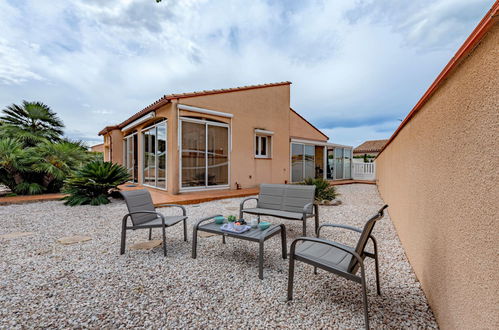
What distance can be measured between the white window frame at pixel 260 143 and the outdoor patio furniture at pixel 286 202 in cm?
612

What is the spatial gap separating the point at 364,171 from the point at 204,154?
13.8 meters

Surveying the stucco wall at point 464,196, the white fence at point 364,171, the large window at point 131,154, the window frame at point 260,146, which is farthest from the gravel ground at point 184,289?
the white fence at point 364,171

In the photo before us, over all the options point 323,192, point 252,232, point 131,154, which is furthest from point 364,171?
point 252,232

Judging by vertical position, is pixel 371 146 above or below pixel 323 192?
above

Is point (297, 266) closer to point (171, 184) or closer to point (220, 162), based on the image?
point (171, 184)

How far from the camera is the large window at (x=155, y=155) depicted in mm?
8945

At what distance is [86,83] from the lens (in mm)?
10805

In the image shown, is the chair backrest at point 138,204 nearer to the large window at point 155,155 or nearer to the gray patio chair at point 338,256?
the gray patio chair at point 338,256

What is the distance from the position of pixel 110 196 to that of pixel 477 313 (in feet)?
30.6

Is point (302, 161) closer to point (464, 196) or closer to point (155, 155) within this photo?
point (155, 155)

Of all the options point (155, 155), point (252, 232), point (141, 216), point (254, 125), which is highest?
point (254, 125)

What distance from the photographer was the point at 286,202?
4637 mm

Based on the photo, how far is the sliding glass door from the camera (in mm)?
8578

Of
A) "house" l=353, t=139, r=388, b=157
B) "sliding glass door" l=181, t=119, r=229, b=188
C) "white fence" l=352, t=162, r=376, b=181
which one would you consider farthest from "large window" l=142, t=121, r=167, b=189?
"house" l=353, t=139, r=388, b=157
